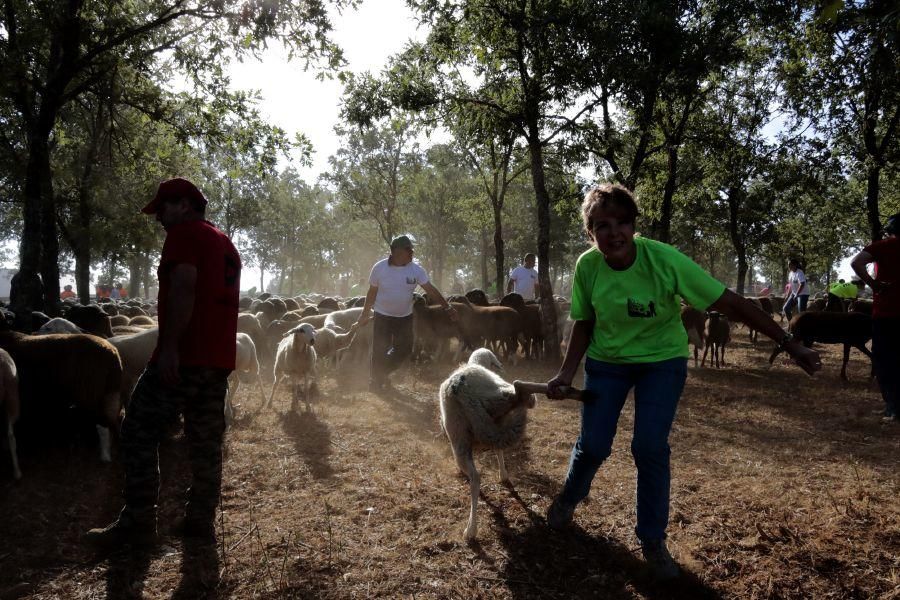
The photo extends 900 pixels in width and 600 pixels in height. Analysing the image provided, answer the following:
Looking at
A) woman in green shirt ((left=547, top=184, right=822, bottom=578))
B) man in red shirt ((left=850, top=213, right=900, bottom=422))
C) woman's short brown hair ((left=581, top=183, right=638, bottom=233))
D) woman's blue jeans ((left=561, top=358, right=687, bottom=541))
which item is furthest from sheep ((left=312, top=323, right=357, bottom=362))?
man in red shirt ((left=850, top=213, right=900, bottom=422))

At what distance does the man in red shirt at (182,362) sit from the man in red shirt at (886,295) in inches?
263

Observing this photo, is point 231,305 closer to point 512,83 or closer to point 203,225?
point 203,225

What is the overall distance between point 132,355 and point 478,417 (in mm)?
4676

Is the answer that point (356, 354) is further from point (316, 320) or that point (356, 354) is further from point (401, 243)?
point (401, 243)

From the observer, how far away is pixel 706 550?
3.71 m

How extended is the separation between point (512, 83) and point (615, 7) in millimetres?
2544

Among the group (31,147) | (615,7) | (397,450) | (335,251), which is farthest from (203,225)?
(335,251)

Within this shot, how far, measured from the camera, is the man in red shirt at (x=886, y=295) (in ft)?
20.9

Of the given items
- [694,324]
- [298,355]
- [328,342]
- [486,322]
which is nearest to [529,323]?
[486,322]

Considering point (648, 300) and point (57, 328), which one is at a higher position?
point (648, 300)

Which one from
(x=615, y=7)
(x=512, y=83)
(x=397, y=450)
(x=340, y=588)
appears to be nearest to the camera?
(x=340, y=588)

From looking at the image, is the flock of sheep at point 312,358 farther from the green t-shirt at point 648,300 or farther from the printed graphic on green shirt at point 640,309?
the printed graphic on green shirt at point 640,309

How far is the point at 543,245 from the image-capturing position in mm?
12352

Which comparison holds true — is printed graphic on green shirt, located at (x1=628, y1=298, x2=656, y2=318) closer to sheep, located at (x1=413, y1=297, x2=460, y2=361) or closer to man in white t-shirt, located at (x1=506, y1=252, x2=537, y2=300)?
sheep, located at (x1=413, y1=297, x2=460, y2=361)
